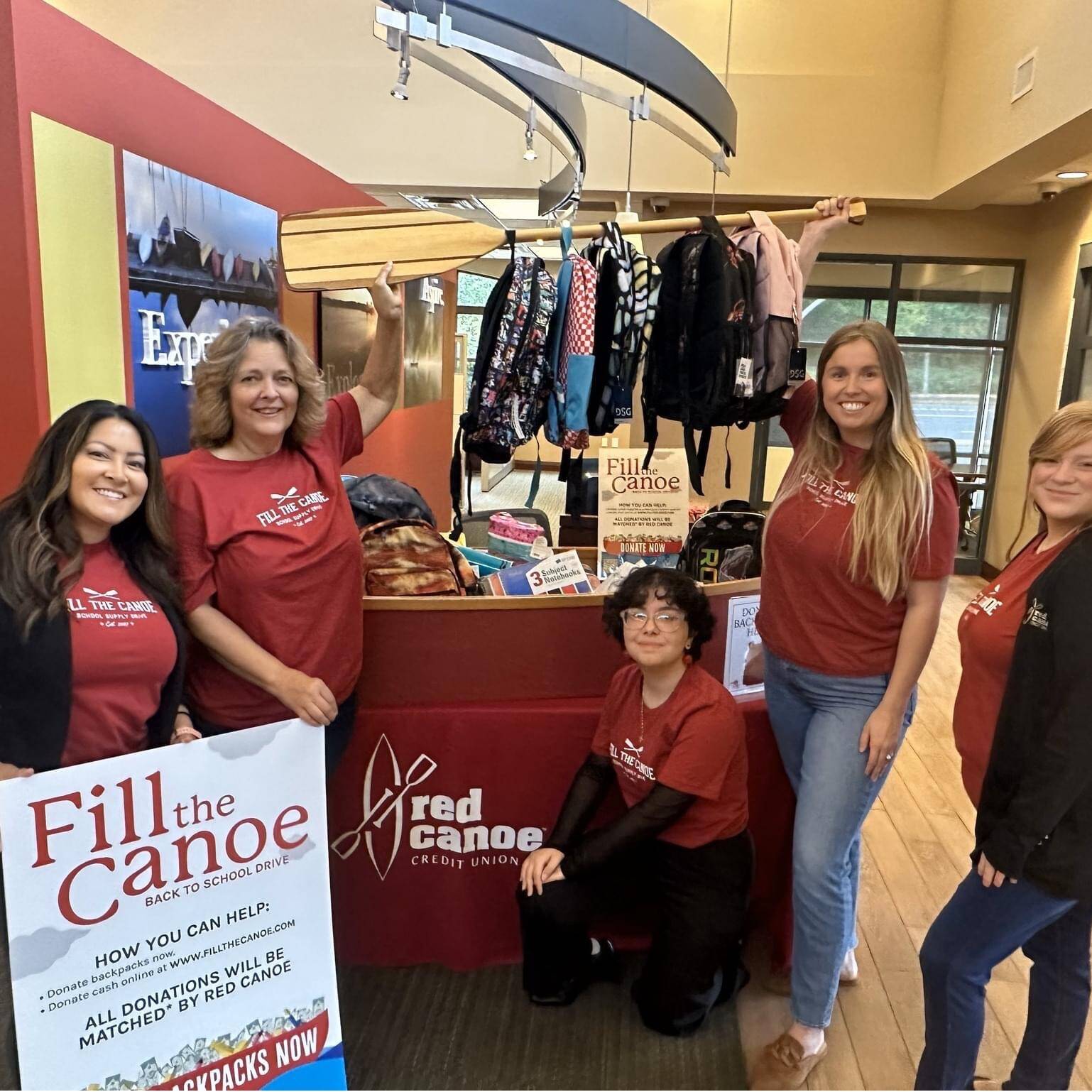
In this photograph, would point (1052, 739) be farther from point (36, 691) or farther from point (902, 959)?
point (36, 691)

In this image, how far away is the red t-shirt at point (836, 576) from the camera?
171 centimetres

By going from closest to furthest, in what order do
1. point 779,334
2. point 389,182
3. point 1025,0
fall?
1. point 779,334
2. point 1025,0
3. point 389,182

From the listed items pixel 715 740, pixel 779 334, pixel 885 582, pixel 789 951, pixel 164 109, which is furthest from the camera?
pixel 164 109

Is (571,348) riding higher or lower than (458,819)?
higher

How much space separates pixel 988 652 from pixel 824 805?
53 cm

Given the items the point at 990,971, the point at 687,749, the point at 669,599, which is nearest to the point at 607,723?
the point at 687,749

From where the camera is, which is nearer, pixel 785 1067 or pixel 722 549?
pixel 785 1067

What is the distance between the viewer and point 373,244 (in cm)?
201

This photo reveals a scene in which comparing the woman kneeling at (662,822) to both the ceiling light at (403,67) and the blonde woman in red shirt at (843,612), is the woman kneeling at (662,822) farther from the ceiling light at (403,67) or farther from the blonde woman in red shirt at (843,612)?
the ceiling light at (403,67)

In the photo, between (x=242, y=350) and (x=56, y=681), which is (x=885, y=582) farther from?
(x=56, y=681)

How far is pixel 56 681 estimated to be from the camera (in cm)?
136

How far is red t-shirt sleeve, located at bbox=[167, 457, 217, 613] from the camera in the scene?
1592 millimetres

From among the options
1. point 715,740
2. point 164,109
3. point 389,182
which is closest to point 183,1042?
point 715,740

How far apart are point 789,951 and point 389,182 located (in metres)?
6.00
